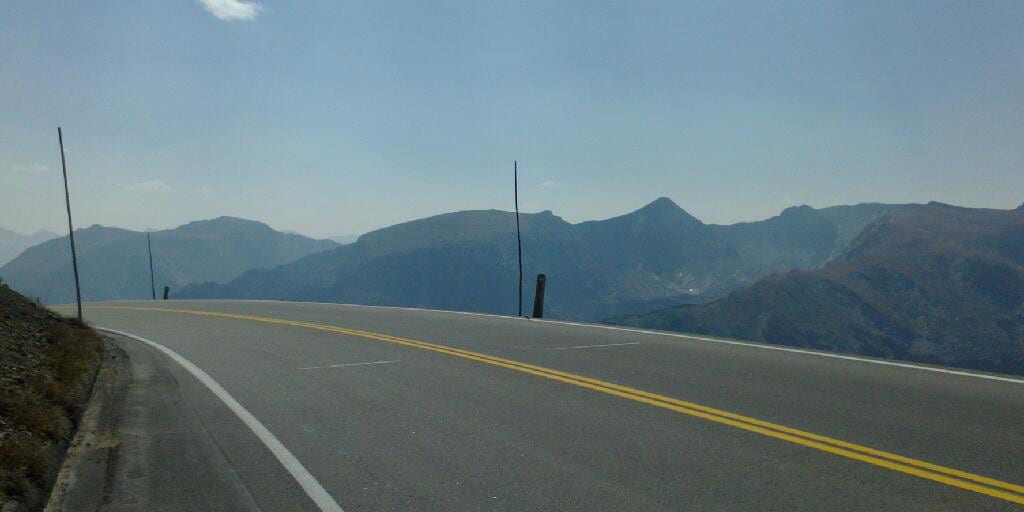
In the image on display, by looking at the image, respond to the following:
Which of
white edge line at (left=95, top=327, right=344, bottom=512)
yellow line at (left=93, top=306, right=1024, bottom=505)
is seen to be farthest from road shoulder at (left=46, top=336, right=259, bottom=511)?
yellow line at (left=93, top=306, right=1024, bottom=505)

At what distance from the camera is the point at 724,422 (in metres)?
6.66

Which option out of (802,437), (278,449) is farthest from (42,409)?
(802,437)

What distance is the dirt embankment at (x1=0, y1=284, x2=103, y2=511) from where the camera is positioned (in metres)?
5.24

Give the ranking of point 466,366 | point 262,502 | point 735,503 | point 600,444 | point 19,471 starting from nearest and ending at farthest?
1. point 735,503
2. point 262,502
3. point 19,471
4. point 600,444
5. point 466,366

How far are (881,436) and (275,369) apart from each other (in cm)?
810

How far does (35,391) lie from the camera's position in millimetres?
7785

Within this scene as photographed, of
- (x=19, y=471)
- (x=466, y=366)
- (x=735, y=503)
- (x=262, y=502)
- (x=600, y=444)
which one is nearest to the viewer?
(x=735, y=503)

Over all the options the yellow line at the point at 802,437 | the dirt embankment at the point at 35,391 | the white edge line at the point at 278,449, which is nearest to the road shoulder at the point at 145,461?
the dirt embankment at the point at 35,391

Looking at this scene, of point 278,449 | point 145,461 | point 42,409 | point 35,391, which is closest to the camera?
point 145,461

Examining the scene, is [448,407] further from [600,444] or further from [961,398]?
[961,398]

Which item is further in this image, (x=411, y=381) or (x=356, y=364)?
(x=356, y=364)

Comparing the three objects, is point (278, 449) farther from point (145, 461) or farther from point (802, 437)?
point (802, 437)

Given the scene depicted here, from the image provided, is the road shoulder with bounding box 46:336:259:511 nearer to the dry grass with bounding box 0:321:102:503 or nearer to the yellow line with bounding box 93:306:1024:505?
the dry grass with bounding box 0:321:102:503

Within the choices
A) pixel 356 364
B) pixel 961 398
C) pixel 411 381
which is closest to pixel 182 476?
pixel 411 381
